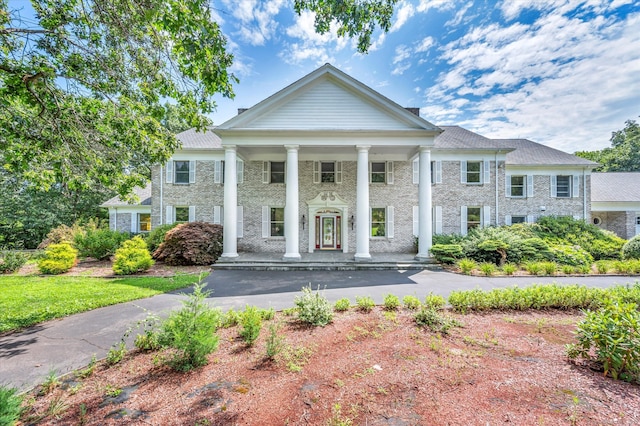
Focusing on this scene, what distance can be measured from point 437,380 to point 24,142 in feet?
28.4

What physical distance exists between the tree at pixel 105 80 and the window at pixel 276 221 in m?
8.59

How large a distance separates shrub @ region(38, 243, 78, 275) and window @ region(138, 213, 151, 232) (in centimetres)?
700

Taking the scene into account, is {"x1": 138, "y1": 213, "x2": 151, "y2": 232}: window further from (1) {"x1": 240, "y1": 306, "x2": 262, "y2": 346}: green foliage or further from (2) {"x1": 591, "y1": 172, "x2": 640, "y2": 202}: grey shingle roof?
(2) {"x1": 591, "y1": 172, "x2": 640, "y2": 202}: grey shingle roof

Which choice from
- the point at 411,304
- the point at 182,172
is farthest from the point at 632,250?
the point at 182,172

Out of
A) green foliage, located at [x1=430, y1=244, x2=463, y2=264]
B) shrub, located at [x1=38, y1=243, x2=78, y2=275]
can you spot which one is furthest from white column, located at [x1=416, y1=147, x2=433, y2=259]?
shrub, located at [x1=38, y1=243, x2=78, y2=275]

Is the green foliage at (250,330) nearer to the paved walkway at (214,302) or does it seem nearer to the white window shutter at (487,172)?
the paved walkway at (214,302)

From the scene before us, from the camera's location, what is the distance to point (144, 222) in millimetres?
17125

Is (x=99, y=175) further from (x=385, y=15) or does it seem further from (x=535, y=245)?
(x=535, y=245)

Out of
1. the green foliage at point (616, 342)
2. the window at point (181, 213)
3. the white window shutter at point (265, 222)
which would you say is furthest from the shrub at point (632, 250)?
the window at point (181, 213)

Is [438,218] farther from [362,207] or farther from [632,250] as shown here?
[632,250]

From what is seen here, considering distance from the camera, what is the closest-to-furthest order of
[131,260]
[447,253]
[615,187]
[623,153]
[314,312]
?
1. [314,312]
2. [131,260]
3. [447,253]
4. [615,187]
5. [623,153]

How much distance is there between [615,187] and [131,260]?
96.9 feet

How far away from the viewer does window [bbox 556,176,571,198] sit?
15219mm

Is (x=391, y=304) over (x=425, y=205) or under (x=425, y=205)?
under
